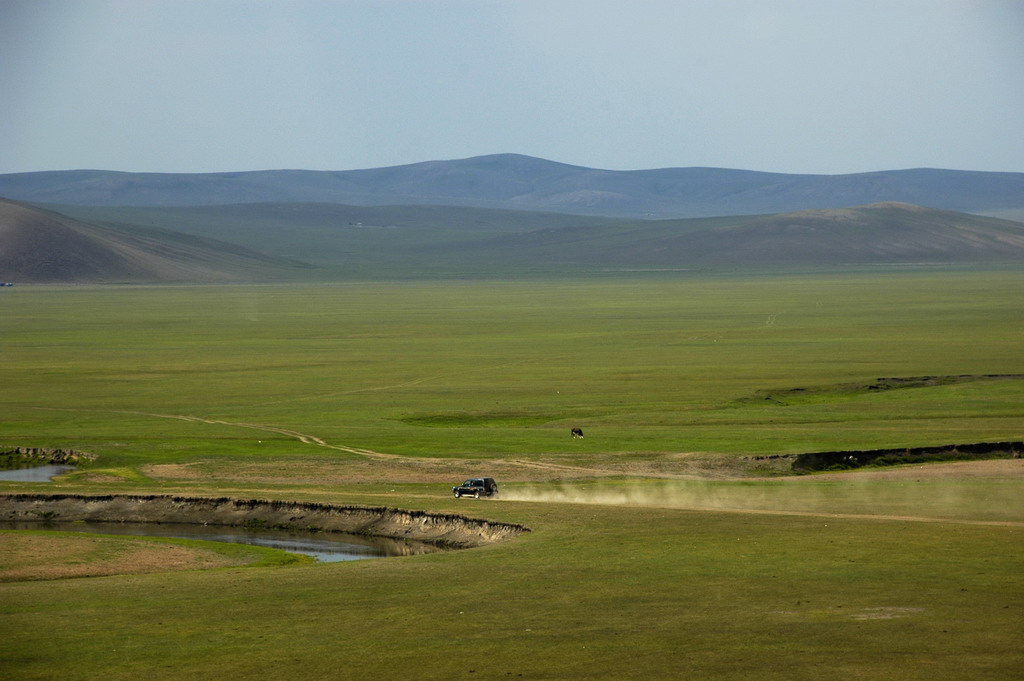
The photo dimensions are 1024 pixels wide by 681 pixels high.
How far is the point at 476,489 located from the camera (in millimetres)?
42281

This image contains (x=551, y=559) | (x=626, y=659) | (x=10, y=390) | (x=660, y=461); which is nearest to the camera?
(x=626, y=659)

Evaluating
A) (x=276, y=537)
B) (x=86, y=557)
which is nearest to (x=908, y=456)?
(x=276, y=537)

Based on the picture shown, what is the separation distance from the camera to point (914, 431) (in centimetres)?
5519

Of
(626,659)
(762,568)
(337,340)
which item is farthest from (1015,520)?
(337,340)

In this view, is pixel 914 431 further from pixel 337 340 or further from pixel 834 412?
pixel 337 340

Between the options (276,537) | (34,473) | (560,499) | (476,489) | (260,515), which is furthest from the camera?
(34,473)

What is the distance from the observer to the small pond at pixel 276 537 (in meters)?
37.1

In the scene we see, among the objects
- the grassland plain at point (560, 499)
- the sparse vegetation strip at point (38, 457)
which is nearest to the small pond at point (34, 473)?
the sparse vegetation strip at point (38, 457)

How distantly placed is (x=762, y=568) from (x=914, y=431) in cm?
2873

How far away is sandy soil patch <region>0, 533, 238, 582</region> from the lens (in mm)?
31844

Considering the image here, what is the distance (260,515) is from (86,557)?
8.55 meters

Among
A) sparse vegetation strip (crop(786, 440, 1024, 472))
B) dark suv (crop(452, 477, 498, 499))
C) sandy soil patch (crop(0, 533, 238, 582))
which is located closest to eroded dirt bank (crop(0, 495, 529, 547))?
dark suv (crop(452, 477, 498, 499))

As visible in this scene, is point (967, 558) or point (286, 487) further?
point (286, 487)

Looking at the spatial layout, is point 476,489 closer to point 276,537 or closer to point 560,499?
point 560,499
